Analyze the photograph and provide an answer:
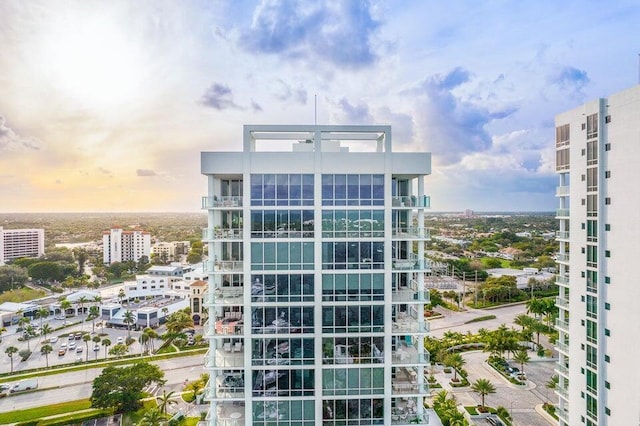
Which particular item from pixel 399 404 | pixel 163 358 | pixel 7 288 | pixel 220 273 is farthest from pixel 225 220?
pixel 7 288

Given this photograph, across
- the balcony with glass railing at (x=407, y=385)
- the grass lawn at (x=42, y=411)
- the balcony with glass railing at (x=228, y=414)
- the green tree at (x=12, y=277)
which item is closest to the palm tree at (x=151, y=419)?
the grass lawn at (x=42, y=411)

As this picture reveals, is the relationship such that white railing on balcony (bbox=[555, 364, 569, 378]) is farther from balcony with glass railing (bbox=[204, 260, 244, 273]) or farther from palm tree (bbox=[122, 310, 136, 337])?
palm tree (bbox=[122, 310, 136, 337])

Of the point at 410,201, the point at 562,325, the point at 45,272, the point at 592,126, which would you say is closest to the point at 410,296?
the point at 410,201

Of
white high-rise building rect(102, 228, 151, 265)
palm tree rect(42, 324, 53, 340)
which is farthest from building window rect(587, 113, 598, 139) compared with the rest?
white high-rise building rect(102, 228, 151, 265)

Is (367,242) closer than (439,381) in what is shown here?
Yes

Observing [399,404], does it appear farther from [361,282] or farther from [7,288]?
[7,288]

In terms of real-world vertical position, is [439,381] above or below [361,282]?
below
